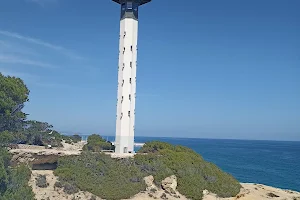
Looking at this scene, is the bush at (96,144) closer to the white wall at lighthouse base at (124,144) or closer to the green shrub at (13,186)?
the white wall at lighthouse base at (124,144)

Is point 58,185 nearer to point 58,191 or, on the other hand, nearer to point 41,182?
point 58,191

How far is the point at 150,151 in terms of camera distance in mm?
30078

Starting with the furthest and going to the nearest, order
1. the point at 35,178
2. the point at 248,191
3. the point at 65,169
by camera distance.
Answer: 1. the point at 248,191
2. the point at 65,169
3. the point at 35,178

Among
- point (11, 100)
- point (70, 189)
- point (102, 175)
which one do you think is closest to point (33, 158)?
point (70, 189)

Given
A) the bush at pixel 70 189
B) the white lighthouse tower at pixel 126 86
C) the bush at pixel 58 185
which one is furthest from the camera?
the white lighthouse tower at pixel 126 86

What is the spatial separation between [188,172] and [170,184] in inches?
91.4

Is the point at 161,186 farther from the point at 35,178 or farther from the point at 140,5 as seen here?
the point at 140,5

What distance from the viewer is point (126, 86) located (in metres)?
31.1

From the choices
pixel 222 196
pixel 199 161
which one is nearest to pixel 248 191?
pixel 222 196

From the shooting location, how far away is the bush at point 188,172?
23969 mm

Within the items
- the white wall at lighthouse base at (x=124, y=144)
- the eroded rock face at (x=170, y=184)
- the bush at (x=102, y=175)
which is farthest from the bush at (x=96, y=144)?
the eroded rock face at (x=170, y=184)

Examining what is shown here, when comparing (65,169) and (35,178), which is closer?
(35,178)

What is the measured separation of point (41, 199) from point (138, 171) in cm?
740

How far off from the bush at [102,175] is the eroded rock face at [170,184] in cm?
155
